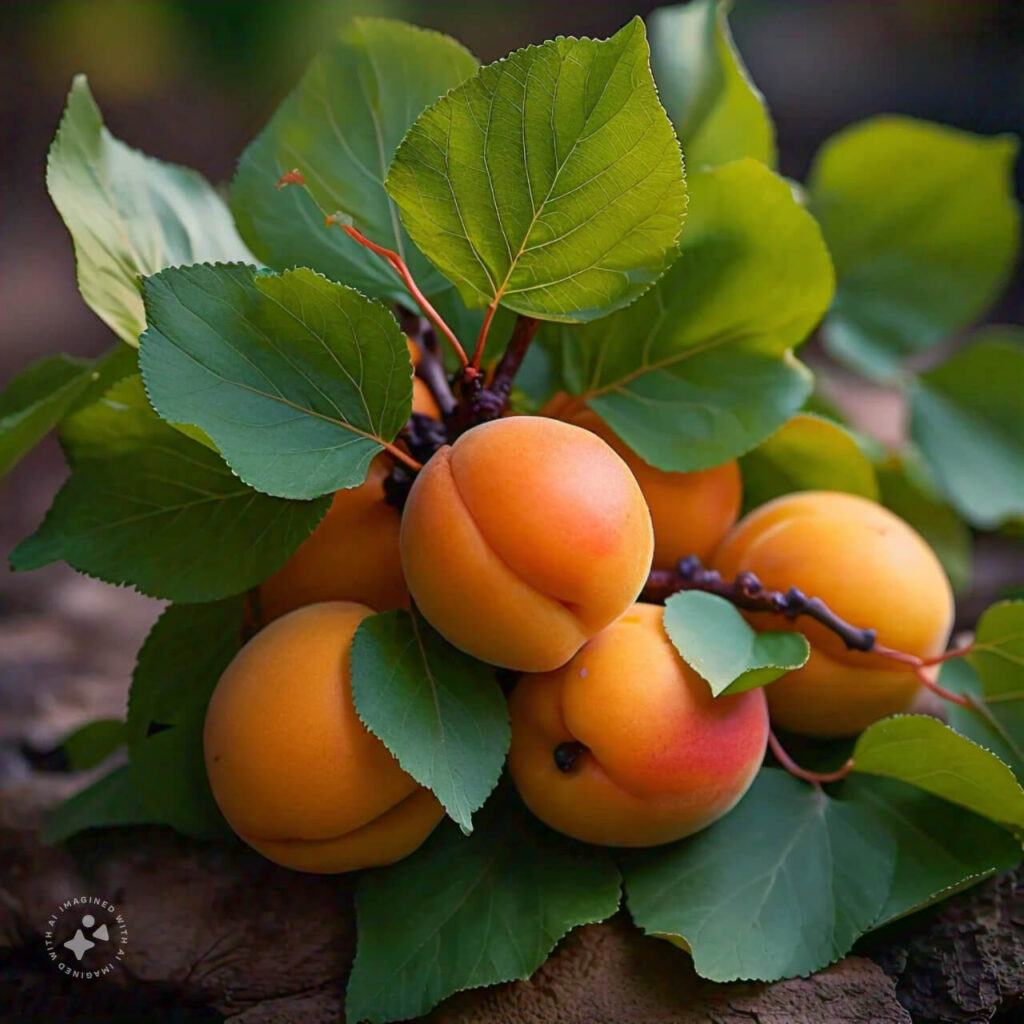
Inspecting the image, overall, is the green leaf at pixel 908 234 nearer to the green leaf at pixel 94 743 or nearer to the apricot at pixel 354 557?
the apricot at pixel 354 557

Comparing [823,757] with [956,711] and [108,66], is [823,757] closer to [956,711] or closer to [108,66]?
[956,711]

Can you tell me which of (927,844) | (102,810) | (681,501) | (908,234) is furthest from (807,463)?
(102,810)

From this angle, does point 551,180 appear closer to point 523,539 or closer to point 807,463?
point 523,539

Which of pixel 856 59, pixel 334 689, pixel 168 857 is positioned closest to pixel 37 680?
pixel 168 857

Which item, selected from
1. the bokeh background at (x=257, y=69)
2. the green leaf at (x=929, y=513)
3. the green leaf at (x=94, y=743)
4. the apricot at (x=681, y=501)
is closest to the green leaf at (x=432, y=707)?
the apricot at (x=681, y=501)

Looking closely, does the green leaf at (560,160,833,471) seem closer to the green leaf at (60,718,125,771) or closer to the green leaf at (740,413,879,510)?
the green leaf at (740,413,879,510)

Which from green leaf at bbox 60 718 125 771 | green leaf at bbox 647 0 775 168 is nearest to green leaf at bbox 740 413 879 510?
green leaf at bbox 647 0 775 168
